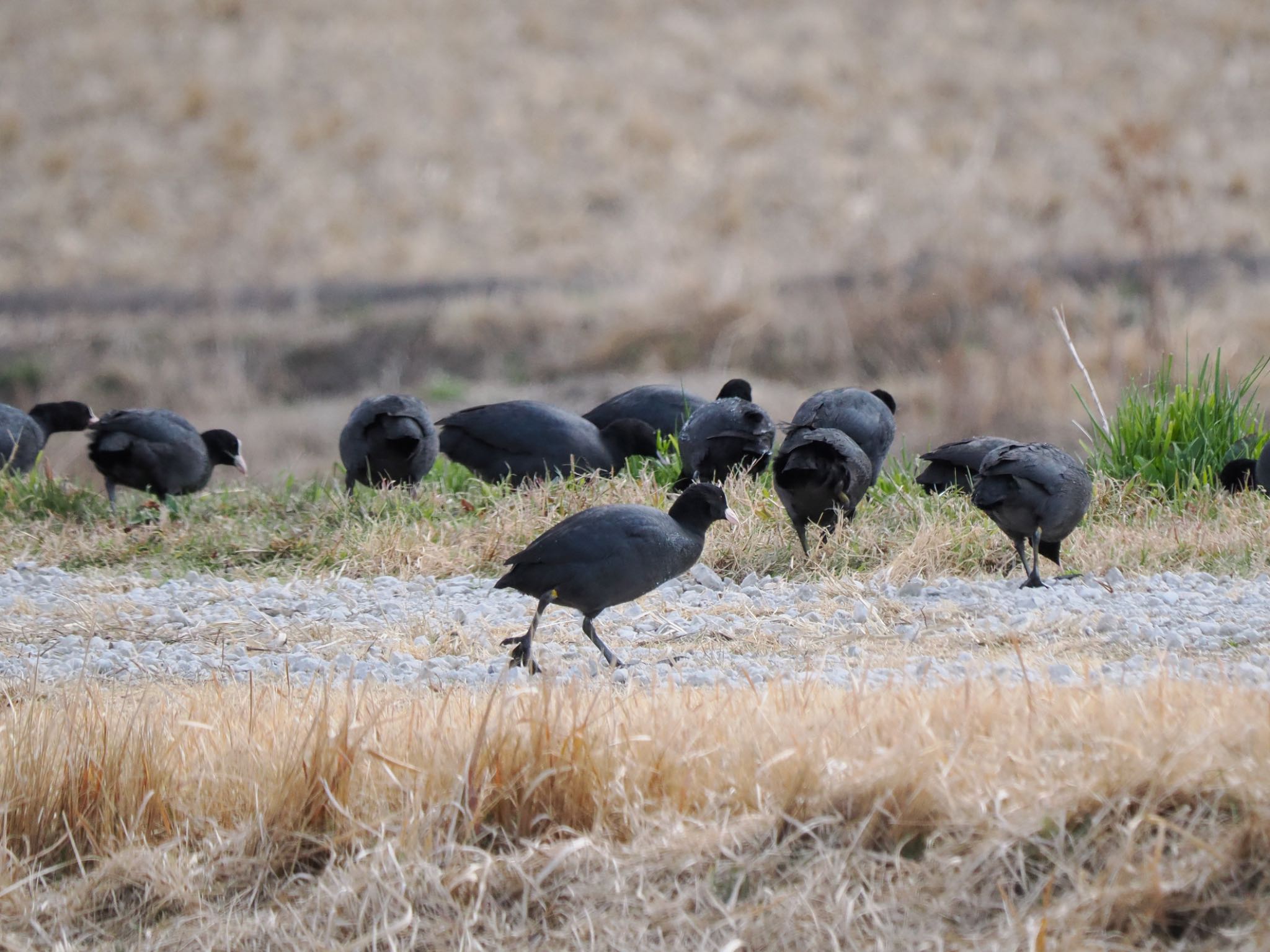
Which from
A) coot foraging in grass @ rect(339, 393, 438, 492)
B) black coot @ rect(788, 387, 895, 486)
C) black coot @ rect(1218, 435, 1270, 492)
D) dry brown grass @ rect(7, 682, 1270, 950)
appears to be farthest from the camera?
coot foraging in grass @ rect(339, 393, 438, 492)

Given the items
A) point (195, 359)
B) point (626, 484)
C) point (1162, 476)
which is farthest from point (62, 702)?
point (195, 359)

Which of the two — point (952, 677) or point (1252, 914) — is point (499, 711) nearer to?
point (952, 677)

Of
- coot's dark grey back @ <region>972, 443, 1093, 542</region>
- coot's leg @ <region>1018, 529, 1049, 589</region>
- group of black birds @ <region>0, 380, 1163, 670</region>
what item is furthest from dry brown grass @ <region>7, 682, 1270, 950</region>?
coot's leg @ <region>1018, 529, 1049, 589</region>

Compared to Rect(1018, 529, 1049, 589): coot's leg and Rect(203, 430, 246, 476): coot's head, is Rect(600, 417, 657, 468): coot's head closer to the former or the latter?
Rect(203, 430, 246, 476): coot's head

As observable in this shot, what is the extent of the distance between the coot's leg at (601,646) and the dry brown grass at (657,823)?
1.15m

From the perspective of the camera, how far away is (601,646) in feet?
17.2

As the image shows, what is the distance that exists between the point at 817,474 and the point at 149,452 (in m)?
4.14

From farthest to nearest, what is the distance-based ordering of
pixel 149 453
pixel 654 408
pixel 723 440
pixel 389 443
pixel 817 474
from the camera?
pixel 654 408 → pixel 149 453 → pixel 389 443 → pixel 723 440 → pixel 817 474

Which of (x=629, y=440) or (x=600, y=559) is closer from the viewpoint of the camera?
(x=600, y=559)

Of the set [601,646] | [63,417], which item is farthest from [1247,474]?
[63,417]

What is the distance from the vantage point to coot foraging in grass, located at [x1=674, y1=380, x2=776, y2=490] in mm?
7852

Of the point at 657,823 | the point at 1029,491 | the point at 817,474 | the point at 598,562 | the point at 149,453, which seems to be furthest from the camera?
the point at 149,453

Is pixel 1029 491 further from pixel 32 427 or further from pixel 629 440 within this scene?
pixel 32 427

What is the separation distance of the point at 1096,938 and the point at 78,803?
2572 millimetres
